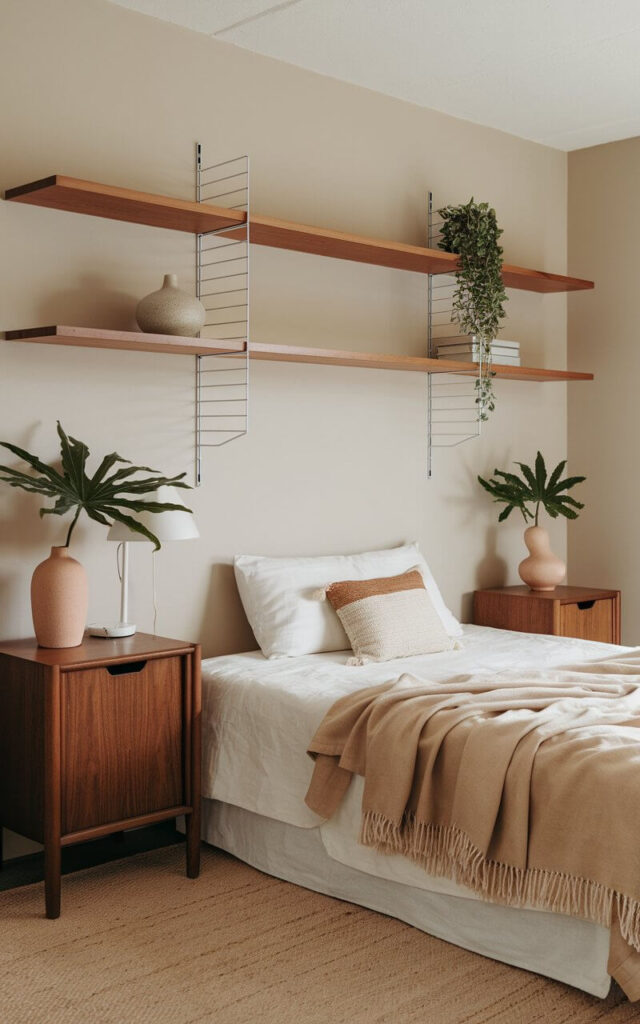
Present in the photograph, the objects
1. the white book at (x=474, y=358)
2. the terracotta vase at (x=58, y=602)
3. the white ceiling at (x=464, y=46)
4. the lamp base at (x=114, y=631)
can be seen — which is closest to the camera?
the terracotta vase at (x=58, y=602)

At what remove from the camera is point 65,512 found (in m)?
3.23

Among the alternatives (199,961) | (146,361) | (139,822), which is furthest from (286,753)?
(146,361)

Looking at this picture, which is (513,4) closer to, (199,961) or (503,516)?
(503,516)

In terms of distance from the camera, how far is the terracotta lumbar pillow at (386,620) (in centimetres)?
378

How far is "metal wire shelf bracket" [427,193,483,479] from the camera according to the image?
4621 mm

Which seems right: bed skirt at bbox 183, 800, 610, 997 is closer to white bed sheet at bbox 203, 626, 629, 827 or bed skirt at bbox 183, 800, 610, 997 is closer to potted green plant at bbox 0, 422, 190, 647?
white bed sheet at bbox 203, 626, 629, 827

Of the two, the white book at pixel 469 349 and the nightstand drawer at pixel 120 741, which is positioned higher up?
the white book at pixel 469 349

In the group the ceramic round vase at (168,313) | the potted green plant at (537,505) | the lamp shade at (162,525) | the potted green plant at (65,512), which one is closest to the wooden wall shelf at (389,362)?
the ceramic round vase at (168,313)

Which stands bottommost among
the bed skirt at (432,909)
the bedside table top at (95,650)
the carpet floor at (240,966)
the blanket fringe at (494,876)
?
the carpet floor at (240,966)

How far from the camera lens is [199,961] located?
2.74 m

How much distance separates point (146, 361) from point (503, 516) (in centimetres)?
187

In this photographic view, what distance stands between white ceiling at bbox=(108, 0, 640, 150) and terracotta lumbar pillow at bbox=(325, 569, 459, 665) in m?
1.95

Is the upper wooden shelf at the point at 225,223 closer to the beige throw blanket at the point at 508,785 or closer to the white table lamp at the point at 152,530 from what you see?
the white table lamp at the point at 152,530

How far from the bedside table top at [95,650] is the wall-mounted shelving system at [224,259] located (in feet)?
2.54
